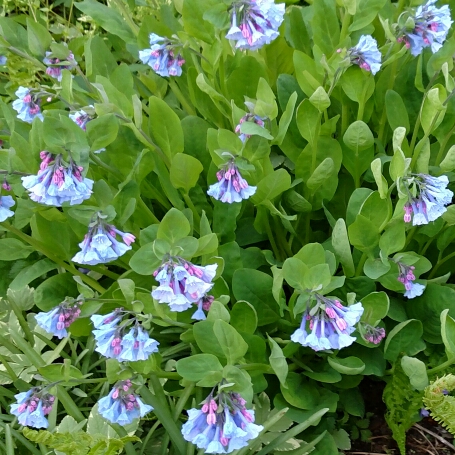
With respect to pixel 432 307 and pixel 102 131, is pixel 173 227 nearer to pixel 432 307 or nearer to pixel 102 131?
pixel 102 131

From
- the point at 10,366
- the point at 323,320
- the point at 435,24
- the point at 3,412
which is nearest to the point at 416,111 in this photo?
the point at 435,24

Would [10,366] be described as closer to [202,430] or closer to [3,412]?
[3,412]

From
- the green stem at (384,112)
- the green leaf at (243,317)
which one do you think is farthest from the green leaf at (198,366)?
the green stem at (384,112)

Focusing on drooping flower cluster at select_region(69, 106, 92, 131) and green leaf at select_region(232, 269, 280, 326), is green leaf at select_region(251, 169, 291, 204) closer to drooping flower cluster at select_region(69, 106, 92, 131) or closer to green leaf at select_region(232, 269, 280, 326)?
green leaf at select_region(232, 269, 280, 326)

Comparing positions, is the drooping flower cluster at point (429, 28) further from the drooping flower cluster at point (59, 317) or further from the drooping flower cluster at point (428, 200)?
the drooping flower cluster at point (59, 317)

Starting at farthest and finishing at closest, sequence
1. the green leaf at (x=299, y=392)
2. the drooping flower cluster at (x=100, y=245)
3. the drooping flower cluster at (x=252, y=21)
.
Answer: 1. the green leaf at (x=299, y=392)
2. the drooping flower cluster at (x=252, y=21)
3. the drooping flower cluster at (x=100, y=245)

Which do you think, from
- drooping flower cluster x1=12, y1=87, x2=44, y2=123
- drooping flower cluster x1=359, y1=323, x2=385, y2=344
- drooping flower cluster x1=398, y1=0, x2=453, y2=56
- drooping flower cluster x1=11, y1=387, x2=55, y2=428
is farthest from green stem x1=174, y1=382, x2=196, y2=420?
drooping flower cluster x1=398, y1=0, x2=453, y2=56
